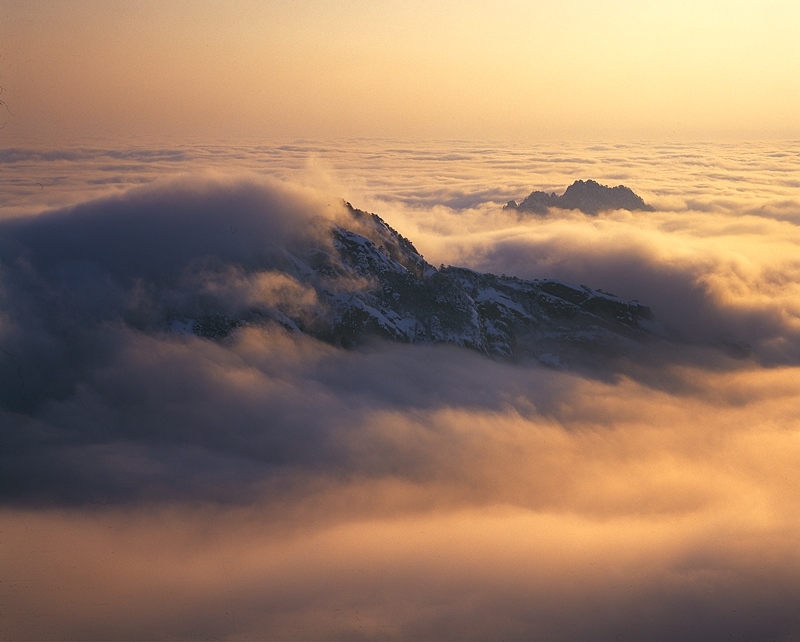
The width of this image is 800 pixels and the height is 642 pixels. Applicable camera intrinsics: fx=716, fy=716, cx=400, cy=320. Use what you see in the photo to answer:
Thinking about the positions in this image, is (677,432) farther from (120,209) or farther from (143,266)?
(120,209)

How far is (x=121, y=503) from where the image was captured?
86750mm

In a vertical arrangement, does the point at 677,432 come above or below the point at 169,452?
below

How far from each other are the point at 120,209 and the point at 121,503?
76.2m

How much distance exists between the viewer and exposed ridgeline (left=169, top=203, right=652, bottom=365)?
145750 millimetres

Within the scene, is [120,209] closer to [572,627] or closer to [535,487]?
[535,487]

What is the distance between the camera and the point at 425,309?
160m

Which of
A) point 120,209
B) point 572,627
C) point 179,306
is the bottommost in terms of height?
point 572,627

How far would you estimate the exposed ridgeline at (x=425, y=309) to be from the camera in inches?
5738

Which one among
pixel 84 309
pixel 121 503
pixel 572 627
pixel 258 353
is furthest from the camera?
pixel 258 353

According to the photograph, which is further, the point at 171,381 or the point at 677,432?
the point at 677,432

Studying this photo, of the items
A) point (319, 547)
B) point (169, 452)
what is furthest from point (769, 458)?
point (169, 452)

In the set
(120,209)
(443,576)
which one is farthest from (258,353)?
(443,576)

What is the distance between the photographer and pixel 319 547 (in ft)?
269

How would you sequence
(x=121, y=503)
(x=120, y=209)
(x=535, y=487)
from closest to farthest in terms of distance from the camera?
1. (x=121, y=503)
2. (x=535, y=487)
3. (x=120, y=209)
